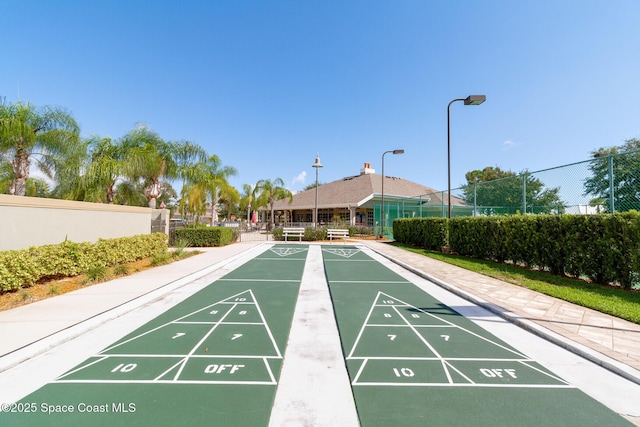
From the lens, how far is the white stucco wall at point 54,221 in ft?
23.0

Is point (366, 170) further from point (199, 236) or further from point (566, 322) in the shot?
point (566, 322)

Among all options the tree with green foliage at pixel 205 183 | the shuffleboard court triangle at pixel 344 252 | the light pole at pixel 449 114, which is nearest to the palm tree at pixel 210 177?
the tree with green foliage at pixel 205 183

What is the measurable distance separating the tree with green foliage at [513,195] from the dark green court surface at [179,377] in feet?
34.0

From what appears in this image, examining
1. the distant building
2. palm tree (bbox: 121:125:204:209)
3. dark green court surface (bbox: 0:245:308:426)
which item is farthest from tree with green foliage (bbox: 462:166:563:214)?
palm tree (bbox: 121:125:204:209)

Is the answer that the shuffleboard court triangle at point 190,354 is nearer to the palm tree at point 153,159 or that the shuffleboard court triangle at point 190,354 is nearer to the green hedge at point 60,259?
the green hedge at point 60,259

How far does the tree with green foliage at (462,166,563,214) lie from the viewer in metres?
10.1

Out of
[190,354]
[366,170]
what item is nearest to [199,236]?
[190,354]

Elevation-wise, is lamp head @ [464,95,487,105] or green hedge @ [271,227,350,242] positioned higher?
lamp head @ [464,95,487,105]

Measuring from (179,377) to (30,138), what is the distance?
13.0 m

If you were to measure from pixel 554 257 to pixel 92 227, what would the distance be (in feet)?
51.0

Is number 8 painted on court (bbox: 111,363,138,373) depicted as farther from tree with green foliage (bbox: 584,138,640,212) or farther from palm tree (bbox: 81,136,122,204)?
palm tree (bbox: 81,136,122,204)

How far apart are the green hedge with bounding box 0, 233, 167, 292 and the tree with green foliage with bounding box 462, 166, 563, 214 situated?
14.5 m

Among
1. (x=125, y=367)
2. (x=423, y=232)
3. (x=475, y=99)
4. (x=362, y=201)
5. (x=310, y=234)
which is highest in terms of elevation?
(x=475, y=99)

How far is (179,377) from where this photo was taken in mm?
3049
